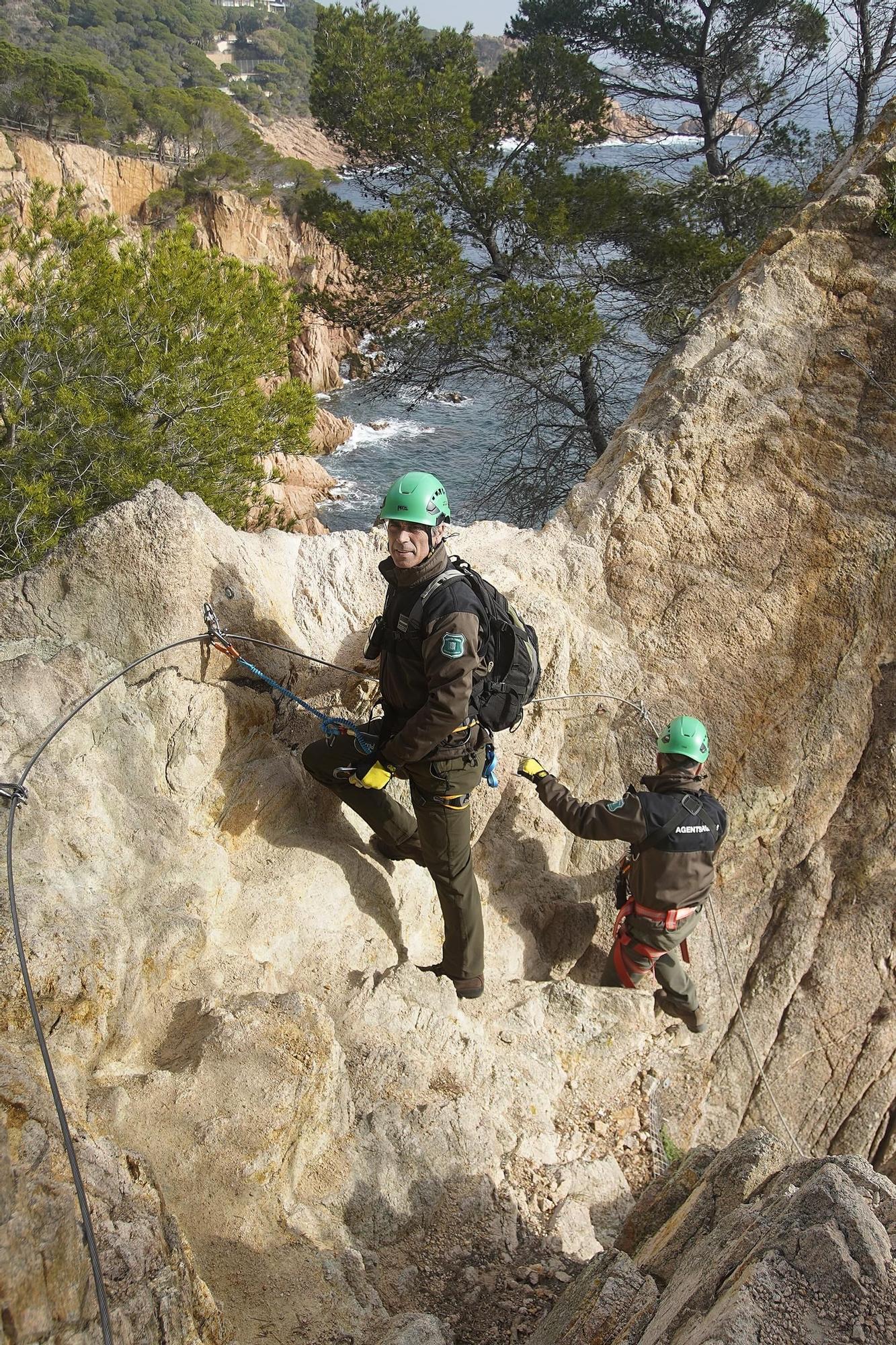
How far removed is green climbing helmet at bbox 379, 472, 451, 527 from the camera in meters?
4.45

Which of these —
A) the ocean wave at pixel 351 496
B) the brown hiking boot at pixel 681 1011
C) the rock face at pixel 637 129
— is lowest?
the brown hiking boot at pixel 681 1011

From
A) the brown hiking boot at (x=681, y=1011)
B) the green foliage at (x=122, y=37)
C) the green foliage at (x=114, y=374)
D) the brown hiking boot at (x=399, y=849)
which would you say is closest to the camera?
the brown hiking boot at (x=399, y=849)

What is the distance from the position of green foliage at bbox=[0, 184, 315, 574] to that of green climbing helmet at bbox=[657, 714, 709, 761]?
7980 mm

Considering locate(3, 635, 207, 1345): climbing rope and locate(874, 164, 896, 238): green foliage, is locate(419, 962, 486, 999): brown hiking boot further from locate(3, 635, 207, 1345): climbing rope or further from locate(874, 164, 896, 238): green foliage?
locate(874, 164, 896, 238): green foliage

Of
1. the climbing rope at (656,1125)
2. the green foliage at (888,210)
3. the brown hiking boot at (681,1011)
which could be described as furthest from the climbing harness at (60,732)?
the green foliage at (888,210)

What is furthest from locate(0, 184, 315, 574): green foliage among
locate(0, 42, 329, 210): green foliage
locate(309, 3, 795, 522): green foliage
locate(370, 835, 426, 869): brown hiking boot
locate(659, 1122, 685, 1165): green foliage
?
locate(0, 42, 329, 210): green foliage

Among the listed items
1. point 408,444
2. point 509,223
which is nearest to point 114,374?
point 509,223

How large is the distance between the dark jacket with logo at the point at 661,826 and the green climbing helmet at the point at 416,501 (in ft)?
6.02

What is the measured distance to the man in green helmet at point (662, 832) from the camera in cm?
530

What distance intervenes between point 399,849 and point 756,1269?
3168mm

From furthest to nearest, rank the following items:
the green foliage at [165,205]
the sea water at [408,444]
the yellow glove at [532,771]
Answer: the green foliage at [165,205], the sea water at [408,444], the yellow glove at [532,771]

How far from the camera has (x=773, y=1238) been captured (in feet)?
8.82

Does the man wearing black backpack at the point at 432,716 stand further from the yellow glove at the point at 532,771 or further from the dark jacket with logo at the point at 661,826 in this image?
the dark jacket with logo at the point at 661,826

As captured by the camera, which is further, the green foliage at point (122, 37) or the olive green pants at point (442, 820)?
the green foliage at point (122, 37)
